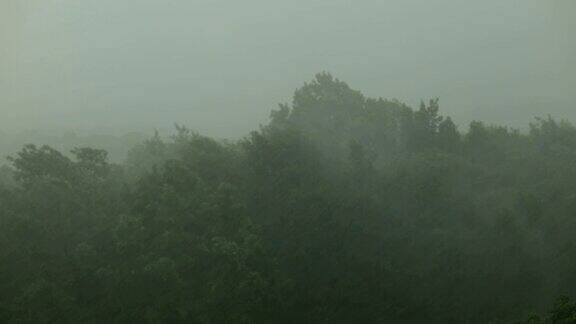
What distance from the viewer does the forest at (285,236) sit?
19016 millimetres

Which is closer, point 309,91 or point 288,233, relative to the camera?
point 288,233

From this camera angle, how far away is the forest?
749 inches

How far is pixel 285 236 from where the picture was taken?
72.1 ft

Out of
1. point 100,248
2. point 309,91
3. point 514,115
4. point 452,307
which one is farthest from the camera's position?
point 514,115

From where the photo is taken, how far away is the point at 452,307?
21953 millimetres

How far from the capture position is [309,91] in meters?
31.6

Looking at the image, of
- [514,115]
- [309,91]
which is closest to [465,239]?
[309,91]

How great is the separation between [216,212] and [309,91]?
13068mm

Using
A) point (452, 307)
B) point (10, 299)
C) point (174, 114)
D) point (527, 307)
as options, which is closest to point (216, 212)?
point (10, 299)

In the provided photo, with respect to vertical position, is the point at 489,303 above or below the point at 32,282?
below

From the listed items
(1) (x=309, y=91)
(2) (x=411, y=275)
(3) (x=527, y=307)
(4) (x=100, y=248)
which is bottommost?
(3) (x=527, y=307)

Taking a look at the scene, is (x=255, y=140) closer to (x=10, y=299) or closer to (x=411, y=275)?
(x=411, y=275)

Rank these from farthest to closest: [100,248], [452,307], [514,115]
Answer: [514,115]
[452,307]
[100,248]

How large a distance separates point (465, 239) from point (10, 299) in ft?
59.5
